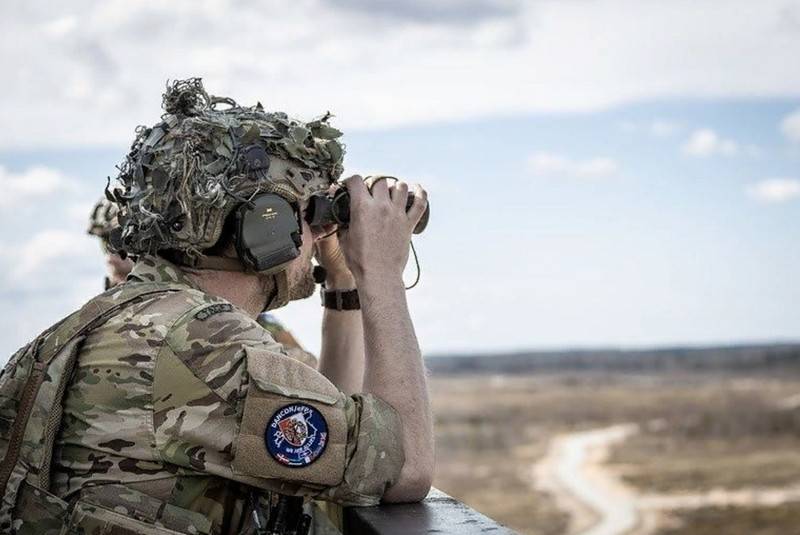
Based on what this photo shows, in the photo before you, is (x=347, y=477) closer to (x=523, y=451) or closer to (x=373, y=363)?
(x=373, y=363)

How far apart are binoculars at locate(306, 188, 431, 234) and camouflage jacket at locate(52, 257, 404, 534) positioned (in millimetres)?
459

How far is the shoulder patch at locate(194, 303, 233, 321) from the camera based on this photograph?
9.00ft

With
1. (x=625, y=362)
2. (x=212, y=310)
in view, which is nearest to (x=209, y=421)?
(x=212, y=310)

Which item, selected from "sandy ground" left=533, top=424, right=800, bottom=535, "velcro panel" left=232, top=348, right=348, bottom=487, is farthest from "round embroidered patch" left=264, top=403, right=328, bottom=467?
"sandy ground" left=533, top=424, right=800, bottom=535

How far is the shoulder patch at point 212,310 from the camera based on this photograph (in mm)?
2744

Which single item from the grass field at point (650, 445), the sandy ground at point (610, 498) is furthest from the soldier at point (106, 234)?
the sandy ground at point (610, 498)

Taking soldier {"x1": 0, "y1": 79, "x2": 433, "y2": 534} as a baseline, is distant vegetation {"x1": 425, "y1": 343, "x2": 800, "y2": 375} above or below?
above

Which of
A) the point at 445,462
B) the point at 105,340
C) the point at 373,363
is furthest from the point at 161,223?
the point at 445,462

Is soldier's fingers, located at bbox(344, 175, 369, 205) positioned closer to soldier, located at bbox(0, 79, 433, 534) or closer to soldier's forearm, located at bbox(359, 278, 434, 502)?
soldier, located at bbox(0, 79, 433, 534)

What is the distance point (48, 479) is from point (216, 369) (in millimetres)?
462

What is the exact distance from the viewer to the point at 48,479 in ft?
9.07

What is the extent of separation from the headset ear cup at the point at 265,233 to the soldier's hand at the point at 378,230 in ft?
0.58

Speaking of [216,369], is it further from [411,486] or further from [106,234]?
[106,234]

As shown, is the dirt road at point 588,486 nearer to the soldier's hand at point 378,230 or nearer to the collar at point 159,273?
the soldier's hand at point 378,230
